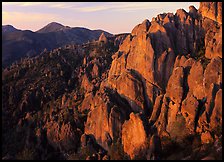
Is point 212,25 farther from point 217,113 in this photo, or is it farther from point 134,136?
point 134,136

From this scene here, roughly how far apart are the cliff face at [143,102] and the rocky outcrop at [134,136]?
20 cm

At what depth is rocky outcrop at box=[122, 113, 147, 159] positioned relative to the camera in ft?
230

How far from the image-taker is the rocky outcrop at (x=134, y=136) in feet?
230

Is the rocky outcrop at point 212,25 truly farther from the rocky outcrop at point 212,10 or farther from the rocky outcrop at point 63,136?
the rocky outcrop at point 63,136

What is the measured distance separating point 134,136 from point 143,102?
15.7m

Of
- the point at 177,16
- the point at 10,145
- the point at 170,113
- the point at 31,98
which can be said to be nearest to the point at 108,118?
the point at 170,113

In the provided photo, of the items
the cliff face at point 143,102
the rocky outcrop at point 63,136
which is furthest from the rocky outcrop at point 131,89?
the rocky outcrop at point 63,136

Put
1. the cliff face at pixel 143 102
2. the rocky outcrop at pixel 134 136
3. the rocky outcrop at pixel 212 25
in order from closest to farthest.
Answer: the cliff face at pixel 143 102, the rocky outcrop at pixel 134 136, the rocky outcrop at pixel 212 25

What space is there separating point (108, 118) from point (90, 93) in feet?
58.2

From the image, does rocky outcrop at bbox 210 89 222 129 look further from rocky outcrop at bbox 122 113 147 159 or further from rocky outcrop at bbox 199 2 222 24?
rocky outcrop at bbox 199 2 222 24

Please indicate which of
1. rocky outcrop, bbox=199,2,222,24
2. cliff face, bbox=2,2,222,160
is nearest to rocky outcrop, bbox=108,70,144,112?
cliff face, bbox=2,2,222,160

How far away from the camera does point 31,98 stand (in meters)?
121

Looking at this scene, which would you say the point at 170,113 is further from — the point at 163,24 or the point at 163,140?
the point at 163,24

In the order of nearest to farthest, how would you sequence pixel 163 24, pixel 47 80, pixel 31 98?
1. pixel 163 24
2. pixel 31 98
3. pixel 47 80
